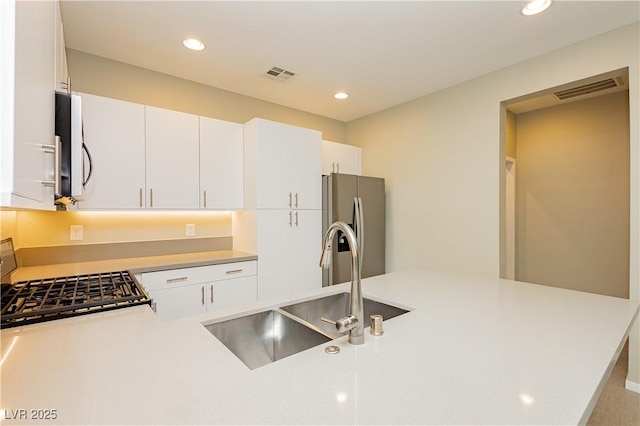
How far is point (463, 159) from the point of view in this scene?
10.0 feet

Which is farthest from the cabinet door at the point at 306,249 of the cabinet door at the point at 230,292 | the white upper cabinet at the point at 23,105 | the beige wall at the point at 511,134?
the beige wall at the point at 511,134

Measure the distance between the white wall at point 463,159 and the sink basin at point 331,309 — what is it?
6.19ft

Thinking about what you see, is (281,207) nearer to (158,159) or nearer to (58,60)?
(158,159)

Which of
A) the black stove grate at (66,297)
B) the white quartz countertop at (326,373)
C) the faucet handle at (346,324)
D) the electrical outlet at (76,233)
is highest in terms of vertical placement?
the electrical outlet at (76,233)

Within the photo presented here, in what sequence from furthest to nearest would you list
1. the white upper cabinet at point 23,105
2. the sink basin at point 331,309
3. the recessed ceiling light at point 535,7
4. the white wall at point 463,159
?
the white wall at point 463,159
the recessed ceiling light at point 535,7
the sink basin at point 331,309
the white upper cabinet at point 23,105

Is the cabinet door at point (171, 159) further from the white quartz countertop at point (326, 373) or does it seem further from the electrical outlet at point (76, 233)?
the white quartz countertop at point (326, 373)

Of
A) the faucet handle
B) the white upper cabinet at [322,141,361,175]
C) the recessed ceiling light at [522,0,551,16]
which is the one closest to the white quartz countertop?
the faucet handle

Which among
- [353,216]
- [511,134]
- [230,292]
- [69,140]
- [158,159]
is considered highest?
[511,134]

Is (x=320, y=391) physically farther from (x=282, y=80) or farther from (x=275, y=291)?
(x=282, y=80)

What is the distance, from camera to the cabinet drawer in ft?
7.32

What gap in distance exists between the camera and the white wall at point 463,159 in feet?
7.14

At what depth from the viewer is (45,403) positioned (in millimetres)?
660

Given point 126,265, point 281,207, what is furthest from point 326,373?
point 281,207

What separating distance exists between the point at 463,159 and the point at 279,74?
2022mm
